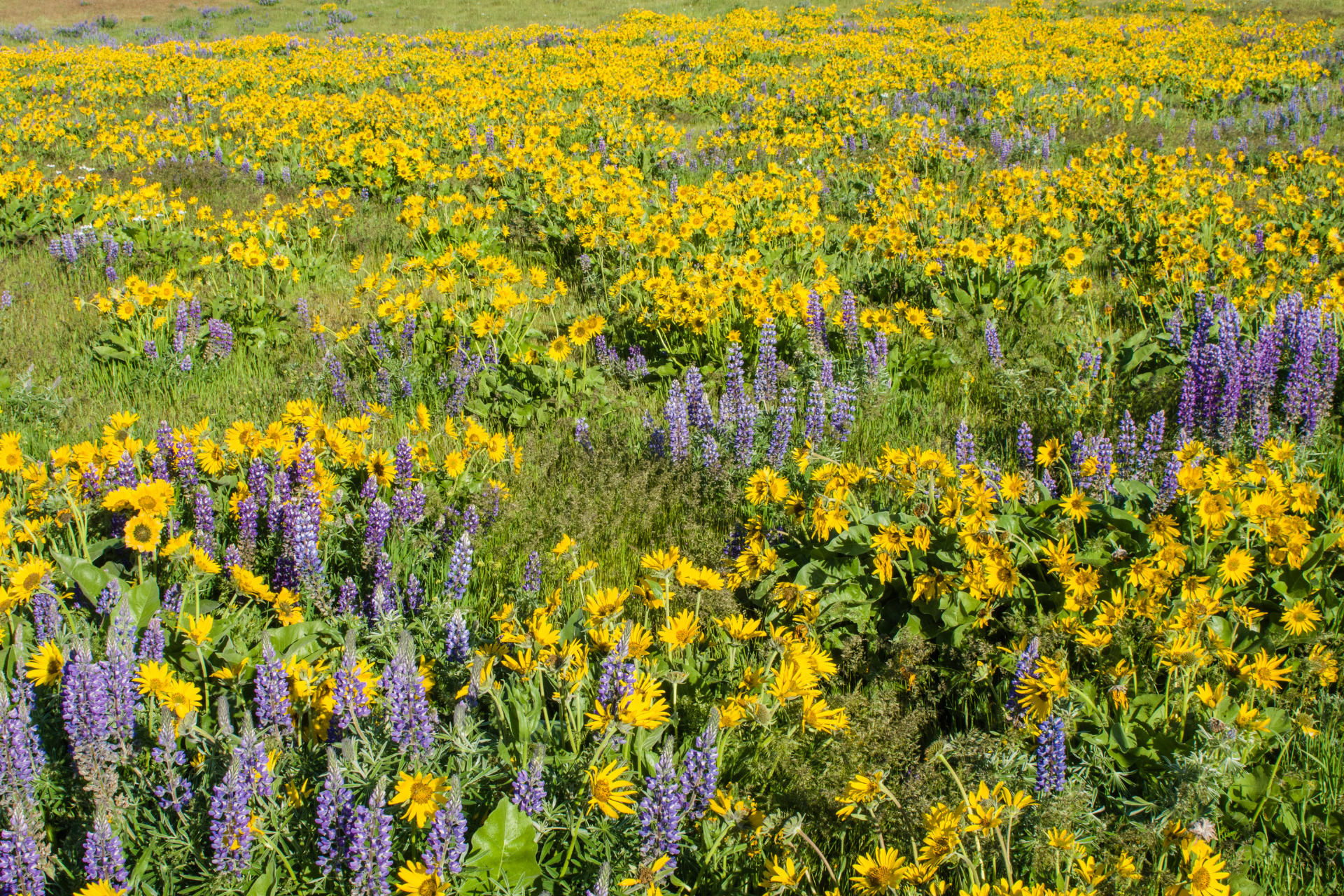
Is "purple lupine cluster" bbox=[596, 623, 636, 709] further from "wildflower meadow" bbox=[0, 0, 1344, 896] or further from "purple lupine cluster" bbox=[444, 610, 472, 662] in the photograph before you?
"purple lupine cluster" bbox=[444, 610, 472, 662]

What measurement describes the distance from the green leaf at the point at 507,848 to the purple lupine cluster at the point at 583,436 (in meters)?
2.30

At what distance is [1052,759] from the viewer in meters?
2.14

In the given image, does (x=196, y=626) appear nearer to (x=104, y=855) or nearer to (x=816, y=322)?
(x=104, y=855)

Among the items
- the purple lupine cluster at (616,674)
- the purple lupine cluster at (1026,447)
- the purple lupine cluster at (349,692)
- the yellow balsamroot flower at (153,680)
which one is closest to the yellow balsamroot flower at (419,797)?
the purple lupine cluster at (349,692)

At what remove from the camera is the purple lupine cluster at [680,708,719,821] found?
74.3 inches

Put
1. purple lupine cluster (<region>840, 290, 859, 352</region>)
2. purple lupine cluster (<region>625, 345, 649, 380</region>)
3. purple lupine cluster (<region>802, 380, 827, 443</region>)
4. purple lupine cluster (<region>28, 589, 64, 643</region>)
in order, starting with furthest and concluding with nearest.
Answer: purple lupine cluster (<region>625, 345, 649, 380</region>) < purple lupine cluster (<region>840, 290, 859, 352</region>) < purple lupine cluster (<region>802, 380, 827, 443</region>) < purple lupine cluster (<region>28, 589, 64, 643</region>)

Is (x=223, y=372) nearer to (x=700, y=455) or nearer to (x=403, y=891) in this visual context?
(x=700, y=455)

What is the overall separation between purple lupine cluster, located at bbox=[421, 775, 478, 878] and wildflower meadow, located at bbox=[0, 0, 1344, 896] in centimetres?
1

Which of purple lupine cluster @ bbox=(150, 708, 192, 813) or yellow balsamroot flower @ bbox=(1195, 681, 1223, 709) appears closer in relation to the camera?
purple lupine cluster @ bbox=(150, 708, 192, 813)

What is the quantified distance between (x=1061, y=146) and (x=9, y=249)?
35.2ft

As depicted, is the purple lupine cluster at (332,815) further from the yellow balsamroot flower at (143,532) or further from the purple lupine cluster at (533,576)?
the yellow balsamroot flower at (143,532)


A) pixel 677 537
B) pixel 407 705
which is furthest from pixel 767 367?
pixel 407 705

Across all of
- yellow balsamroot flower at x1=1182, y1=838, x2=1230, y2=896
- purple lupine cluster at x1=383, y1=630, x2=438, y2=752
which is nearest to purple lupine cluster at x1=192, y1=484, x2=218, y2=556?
purple lupine cluster at x1=383, y1=630, x2=438, y2=752

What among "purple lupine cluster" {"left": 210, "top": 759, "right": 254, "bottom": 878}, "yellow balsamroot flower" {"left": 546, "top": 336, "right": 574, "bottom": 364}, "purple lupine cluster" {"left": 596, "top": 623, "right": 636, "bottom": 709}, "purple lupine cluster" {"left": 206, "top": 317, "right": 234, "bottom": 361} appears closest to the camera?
"purple lupine cluster" {"left": 210, "top": 759, "right": 254, "bottom": 878}
